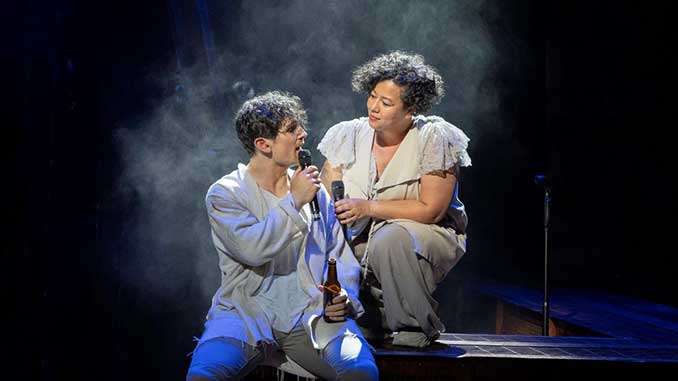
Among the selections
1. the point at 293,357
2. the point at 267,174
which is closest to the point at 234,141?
the point at 267,174

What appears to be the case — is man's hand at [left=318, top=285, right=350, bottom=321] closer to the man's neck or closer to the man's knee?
the man's knee

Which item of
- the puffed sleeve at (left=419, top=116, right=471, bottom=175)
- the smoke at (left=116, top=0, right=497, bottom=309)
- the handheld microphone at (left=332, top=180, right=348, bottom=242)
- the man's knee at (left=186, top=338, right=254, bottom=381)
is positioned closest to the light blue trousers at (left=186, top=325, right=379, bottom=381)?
the man's knee at (left=186, top=338, right=254, bottom=381)

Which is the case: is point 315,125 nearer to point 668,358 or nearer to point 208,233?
point 208,233

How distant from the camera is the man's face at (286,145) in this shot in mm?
2807

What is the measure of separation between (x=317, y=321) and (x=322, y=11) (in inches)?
131

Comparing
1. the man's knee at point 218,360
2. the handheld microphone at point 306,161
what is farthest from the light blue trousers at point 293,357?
the handheld microphone at point 306,161

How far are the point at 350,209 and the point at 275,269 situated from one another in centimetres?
50

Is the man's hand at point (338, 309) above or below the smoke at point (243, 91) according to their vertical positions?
below

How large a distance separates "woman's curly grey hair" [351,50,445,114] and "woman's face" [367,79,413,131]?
1.1 inches

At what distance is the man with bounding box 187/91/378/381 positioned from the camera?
8.38ft

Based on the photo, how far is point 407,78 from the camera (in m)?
3.35

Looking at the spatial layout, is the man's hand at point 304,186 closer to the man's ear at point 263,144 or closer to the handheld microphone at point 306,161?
the handheld microphone at point 306,161

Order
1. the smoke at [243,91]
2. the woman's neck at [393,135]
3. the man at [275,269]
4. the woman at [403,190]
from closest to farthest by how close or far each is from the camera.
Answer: the man at [275,269], the woman at [403,190], the woman's neck at [393,135], the smoke at [243,91]

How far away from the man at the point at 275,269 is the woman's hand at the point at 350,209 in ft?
0.37
